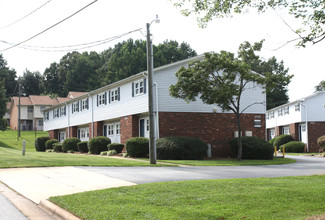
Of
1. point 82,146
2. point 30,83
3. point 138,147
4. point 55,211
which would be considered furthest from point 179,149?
point 30,83

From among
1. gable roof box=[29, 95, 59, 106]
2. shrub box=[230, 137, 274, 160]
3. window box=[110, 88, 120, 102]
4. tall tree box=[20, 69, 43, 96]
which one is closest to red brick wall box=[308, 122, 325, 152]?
shrub box=[230, 137, 274, 160]

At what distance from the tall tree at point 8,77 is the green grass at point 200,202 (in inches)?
3356

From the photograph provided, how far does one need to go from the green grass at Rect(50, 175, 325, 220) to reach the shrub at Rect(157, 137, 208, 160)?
13971 mm

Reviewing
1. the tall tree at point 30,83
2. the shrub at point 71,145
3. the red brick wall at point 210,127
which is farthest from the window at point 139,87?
the tall tree at point 30,83

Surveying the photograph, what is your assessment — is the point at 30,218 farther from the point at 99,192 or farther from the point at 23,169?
the point at 23,169

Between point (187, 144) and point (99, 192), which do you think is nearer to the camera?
point (99, 192)

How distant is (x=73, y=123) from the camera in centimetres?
4203

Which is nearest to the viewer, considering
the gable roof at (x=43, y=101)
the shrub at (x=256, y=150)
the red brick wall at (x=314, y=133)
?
the shrub at (x=256, y=150)

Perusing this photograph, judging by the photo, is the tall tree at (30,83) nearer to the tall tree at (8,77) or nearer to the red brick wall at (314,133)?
the tall tree at (8,77)

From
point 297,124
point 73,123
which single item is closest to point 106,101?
point 73,123

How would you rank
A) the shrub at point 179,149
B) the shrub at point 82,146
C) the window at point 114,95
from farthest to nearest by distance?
the shrub at point 82,146 < the window at point 114,95 < the shrub at point 179,149

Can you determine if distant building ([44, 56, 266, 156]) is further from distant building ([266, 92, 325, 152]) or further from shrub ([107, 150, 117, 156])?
distant building ([266, 92, 325, 152])

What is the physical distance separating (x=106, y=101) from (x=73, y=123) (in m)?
8.91

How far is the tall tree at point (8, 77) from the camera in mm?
87688
